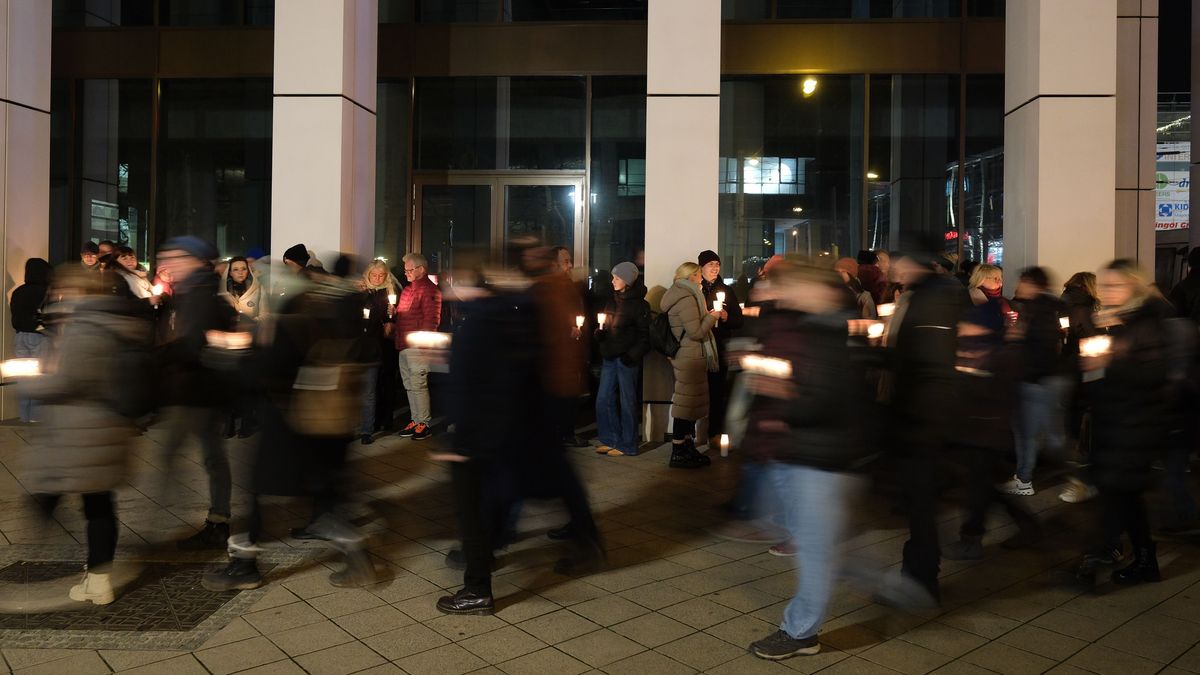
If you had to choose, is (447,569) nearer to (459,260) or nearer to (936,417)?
(459,260)

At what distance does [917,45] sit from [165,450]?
10.5m

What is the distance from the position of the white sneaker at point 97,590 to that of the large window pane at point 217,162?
358 inches

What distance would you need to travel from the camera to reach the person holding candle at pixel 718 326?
9.40 meters

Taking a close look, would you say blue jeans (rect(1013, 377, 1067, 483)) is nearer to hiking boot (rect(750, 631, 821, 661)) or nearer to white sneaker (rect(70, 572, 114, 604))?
hiking boot (rect(750, 631, 821, 661))

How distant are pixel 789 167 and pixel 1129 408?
820 cm

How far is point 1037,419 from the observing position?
25.1ft

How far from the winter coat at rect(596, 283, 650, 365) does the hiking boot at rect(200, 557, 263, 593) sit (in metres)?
4.46

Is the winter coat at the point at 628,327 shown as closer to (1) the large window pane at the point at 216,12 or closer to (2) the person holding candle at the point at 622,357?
(2) the person holding candle at the point at 622,357

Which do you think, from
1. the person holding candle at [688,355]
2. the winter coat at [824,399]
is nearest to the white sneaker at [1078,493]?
the person holding candle at [688,355]

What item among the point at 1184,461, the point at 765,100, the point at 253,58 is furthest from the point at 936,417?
the point at 253,58

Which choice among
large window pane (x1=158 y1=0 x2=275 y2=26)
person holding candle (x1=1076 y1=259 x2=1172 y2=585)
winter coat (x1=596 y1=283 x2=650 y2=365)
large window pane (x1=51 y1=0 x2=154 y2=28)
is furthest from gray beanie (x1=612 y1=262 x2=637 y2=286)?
large window pane (x1=51 y1=0 x2=154 y2=28)

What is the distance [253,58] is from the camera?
13.3m

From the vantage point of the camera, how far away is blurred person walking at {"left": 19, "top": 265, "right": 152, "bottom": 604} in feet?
15.7

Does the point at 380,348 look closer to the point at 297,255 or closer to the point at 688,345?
the point at 297,255
